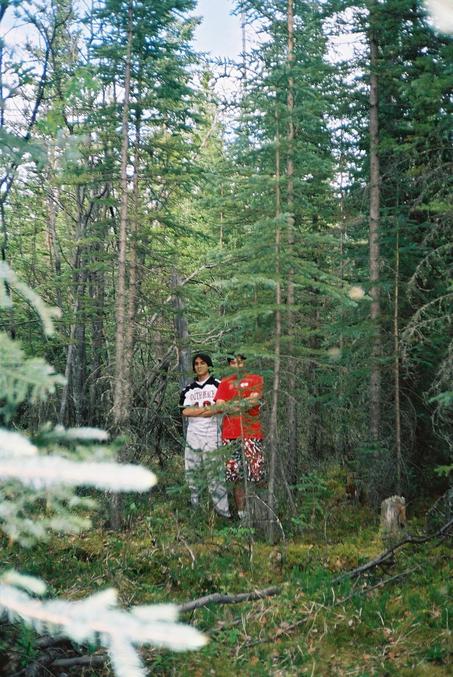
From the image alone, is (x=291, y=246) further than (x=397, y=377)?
No

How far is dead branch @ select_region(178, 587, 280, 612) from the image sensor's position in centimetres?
531

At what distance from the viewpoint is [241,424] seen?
26.6 feet

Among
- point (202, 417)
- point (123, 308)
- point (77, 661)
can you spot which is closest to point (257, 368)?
point (202, 417)

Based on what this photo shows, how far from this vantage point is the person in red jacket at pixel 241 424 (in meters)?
8.16

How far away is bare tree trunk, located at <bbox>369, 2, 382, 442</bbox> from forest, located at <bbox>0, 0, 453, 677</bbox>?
6cm

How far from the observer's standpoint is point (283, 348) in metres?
9.04

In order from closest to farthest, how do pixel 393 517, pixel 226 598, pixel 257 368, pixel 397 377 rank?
pixel 226 598, pixel 393 517, pixel 257 368, pixel 397 377

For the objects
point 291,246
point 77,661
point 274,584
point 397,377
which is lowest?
point 274,584

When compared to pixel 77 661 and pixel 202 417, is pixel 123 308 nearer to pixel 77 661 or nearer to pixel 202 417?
pixel 202 417

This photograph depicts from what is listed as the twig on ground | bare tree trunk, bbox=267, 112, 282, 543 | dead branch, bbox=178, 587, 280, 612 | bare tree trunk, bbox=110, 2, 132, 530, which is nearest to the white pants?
bare tree trunk, bbox=267, 112, 282, 543

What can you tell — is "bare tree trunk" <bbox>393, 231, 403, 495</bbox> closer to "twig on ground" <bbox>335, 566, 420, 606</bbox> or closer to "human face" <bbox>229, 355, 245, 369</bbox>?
"human face" <bbox>229, 355, 245, 369</bbox>

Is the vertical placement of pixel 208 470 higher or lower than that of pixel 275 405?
lower

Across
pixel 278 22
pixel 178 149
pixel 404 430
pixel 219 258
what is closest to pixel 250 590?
pixel 219 258

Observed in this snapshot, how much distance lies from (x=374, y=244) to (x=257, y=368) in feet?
13.5
